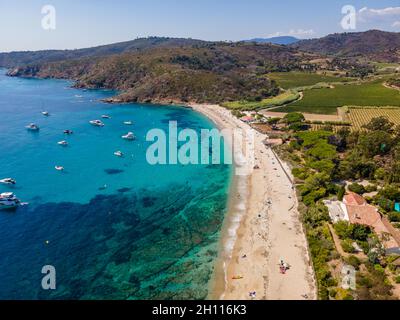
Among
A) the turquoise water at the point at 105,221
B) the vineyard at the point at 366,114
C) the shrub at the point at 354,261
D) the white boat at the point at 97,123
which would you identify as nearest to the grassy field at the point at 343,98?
the vineyard at the point at 366,114

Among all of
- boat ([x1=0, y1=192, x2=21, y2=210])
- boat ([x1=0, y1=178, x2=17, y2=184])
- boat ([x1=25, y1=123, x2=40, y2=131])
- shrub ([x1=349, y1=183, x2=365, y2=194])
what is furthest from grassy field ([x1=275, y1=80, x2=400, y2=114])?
boat ([x1=0, y1=192, x2=21, y2=210])

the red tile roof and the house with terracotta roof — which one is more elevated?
the red tile roof

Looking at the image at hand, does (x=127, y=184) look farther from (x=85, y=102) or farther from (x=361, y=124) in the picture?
(x=85, y=102)

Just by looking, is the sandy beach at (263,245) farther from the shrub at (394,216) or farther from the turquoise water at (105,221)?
the shrub at (394,216)

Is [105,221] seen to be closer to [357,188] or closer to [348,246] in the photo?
[348,246]

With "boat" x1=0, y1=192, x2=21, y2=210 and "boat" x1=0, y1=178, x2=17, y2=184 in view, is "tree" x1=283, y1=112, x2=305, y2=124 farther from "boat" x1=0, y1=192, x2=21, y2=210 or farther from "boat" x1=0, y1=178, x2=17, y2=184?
"boat" x1=0, y1=192, x2=21, y2=210

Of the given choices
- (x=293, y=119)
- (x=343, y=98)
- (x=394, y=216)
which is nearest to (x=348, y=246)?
(x=394, y=216)
